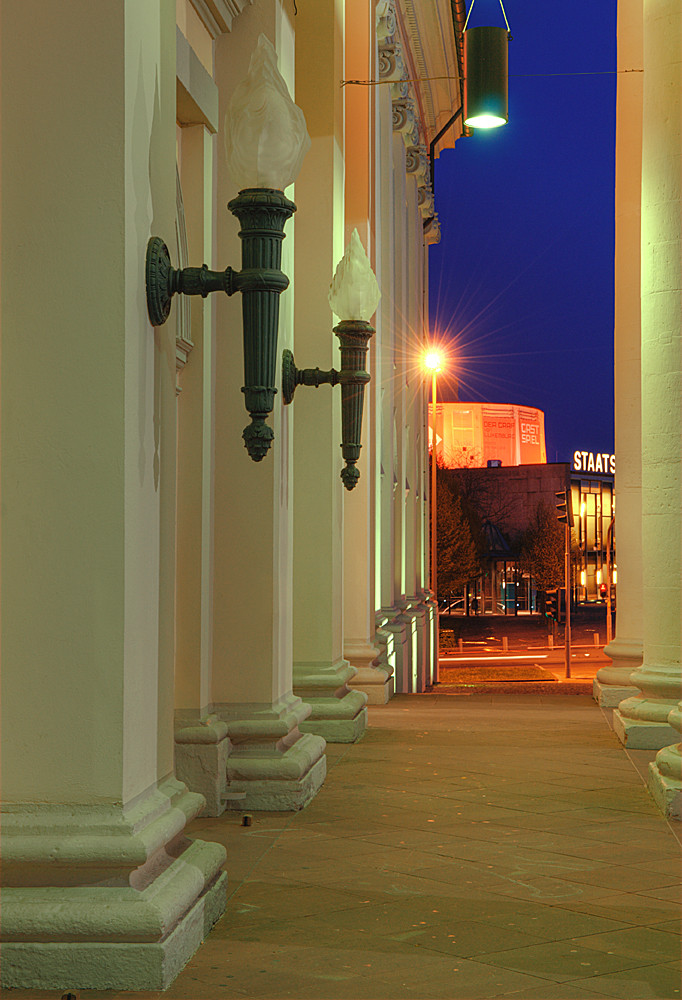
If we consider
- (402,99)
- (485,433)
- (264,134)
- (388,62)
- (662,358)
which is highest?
(485,433)

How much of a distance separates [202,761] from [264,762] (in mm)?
517

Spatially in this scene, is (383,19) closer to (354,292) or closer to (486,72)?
(486,72)

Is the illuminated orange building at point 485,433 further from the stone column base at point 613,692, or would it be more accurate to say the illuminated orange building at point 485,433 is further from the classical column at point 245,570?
the classical column at point 245,570

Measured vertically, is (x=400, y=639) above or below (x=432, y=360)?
below

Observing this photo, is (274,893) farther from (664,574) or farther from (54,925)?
(664,574)

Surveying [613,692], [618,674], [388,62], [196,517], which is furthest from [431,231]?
[196,517]

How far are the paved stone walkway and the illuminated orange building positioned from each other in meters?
104

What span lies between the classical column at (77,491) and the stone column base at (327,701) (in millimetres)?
6697

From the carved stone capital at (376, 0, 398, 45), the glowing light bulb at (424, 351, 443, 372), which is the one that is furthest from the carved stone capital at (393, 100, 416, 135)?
the glowing light bulb at (424, 351, 443, 372)

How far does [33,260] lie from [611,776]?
284 inches

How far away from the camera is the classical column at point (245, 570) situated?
30.6 ft

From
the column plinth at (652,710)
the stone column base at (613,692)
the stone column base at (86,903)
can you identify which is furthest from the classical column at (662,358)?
the stone column base at (86,903)

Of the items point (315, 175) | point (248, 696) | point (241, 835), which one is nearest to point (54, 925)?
point (241, 835)

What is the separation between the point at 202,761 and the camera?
8.83 m
